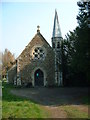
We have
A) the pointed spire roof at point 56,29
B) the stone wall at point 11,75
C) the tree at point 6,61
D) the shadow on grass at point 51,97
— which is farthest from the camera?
the tree at point 6,61

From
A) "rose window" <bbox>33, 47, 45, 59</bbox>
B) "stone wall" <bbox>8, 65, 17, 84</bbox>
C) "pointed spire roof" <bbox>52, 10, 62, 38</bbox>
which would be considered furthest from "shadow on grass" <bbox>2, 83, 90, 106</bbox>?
"stone wall" <bbox>8, 65, 17, 84</bbox>

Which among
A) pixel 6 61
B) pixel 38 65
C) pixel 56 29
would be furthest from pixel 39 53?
pixel 6 61

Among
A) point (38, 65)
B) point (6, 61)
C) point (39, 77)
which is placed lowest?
point (39, 77)

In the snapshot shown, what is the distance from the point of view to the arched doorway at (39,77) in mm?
28487

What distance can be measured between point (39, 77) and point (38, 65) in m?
1.92

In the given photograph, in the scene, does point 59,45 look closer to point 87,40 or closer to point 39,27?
point 39,27

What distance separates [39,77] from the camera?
28.7 metres

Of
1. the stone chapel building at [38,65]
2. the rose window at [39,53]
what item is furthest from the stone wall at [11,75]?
the rose window at [39,53]

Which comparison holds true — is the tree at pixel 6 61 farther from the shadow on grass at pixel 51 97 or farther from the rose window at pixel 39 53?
the shadow on grass at pixel 51 97

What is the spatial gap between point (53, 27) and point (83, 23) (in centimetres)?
1533

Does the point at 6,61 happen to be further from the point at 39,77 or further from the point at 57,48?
the point at 57,48

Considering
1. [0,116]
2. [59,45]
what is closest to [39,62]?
[59,45]

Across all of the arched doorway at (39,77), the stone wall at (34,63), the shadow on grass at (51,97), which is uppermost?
the stone wall at (34,63)

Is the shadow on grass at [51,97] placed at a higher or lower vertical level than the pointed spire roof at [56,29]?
lower
